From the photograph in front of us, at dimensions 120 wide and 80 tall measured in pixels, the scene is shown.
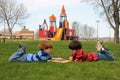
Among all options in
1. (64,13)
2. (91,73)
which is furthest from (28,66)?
(64,13)

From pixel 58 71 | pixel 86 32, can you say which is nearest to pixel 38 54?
pixel 58 71

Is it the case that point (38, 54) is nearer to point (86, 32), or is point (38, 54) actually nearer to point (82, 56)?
point (82, 56)

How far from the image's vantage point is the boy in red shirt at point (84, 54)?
842cm

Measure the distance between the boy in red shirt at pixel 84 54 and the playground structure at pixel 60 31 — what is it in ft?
142

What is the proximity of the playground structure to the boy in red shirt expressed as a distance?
4333 cm

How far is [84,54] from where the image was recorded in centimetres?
864

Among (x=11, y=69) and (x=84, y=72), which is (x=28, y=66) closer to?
(x=11, y=69)

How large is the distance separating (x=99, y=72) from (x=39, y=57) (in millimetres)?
2186

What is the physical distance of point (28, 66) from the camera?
7.53m

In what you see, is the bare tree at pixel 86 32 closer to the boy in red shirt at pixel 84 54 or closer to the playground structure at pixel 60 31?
the playground structure at pixel 60 31

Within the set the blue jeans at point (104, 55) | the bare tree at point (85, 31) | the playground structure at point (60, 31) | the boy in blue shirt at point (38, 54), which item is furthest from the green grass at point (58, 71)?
the bare tree at point (85, 31)

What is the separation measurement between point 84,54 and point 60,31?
44.3m

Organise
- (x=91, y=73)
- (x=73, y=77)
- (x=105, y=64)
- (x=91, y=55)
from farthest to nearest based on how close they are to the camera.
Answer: (x=91, y=55) < (x=105, y=64) < (x=91, y=73) < (x=73, y=77)

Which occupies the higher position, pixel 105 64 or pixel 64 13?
pixel 64 13
